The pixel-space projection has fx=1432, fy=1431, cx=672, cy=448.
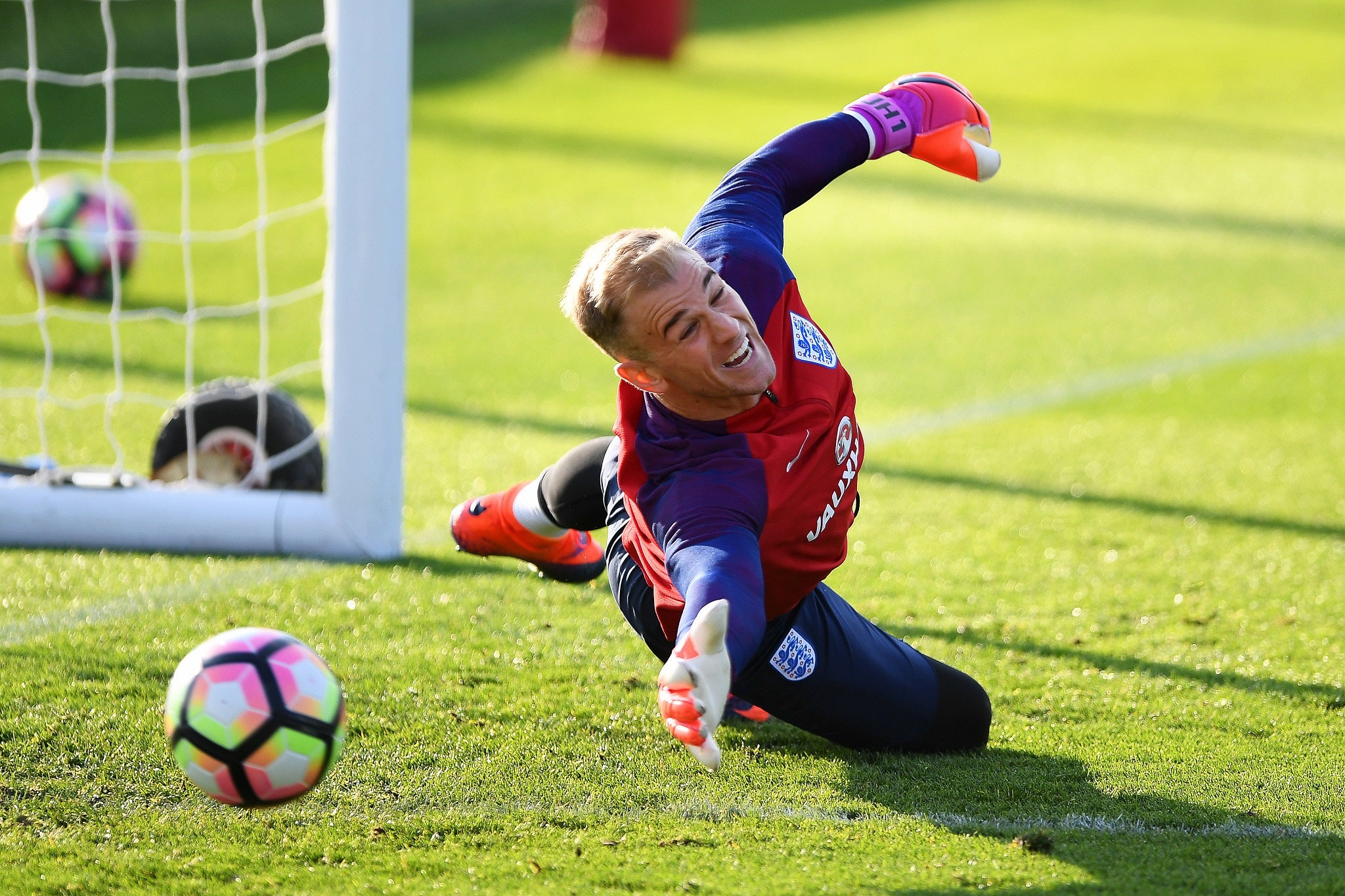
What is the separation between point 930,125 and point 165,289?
18.6 ft

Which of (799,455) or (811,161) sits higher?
(811,161)

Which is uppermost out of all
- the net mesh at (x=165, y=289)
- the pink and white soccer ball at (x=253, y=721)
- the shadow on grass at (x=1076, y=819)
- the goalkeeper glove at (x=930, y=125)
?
the goalkeeper glove at (x=930, y=125)

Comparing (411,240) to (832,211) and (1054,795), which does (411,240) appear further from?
(1054,795)

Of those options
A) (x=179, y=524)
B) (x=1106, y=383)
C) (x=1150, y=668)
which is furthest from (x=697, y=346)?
(x=1106, y=383)

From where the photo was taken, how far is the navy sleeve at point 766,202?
9.68 feet

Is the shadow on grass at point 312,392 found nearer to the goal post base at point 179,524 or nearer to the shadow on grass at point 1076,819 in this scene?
the goal post base at point 179,524

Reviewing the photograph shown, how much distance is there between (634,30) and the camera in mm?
15258

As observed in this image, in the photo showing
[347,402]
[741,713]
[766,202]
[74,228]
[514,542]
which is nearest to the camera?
[766,202]

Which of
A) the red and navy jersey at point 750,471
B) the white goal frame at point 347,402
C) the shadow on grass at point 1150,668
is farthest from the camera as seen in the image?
the white goal frame at point 347,402

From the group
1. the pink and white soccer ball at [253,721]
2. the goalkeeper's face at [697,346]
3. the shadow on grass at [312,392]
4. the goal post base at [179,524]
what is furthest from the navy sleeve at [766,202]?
the shadow on grass at [312,392]

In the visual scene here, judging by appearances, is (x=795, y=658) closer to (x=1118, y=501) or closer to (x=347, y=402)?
(x=347, y=402)

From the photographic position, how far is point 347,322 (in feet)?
14.4

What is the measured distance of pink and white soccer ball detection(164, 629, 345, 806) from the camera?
2.69 meters

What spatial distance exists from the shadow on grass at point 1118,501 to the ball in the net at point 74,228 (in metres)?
4.39
